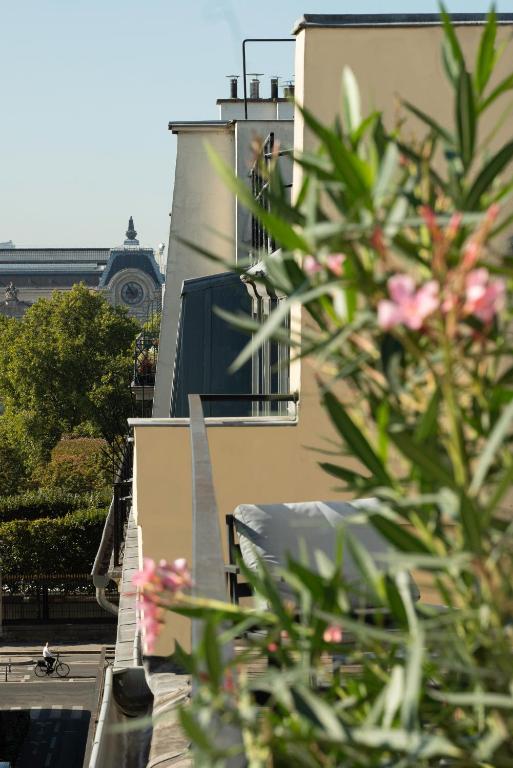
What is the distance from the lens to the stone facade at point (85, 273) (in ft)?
455

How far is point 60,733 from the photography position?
24.0m

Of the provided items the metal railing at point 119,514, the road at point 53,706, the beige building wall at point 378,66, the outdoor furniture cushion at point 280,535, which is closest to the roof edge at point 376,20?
the beige building wall at point 378,66

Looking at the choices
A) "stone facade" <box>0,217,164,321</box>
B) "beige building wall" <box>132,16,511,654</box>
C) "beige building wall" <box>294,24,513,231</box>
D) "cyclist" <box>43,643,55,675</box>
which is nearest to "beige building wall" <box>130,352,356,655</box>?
"beige building wall" <box>132,16,511,654</box>

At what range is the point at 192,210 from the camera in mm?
15305

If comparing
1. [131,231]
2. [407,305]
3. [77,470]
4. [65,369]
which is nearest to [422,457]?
[407,305]

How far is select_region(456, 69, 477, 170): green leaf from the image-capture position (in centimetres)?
138

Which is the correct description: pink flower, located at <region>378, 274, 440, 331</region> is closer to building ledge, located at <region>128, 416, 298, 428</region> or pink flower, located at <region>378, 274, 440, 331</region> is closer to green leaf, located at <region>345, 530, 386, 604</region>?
green leaf, located at <region>345, 530, 386, 604</region>

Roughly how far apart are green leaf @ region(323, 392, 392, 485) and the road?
74.4ft

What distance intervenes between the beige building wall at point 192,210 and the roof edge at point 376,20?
26.9ft

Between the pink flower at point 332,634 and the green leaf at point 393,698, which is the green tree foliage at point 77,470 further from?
the green leaf at point 393,698

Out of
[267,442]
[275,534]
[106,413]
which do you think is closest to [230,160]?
[267,442]

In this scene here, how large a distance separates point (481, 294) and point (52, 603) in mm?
29429

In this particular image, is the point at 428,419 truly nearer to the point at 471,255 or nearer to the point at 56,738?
the point at 471,255

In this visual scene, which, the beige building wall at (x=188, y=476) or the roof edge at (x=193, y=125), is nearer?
the beige building wall at (x=188, y=476)
